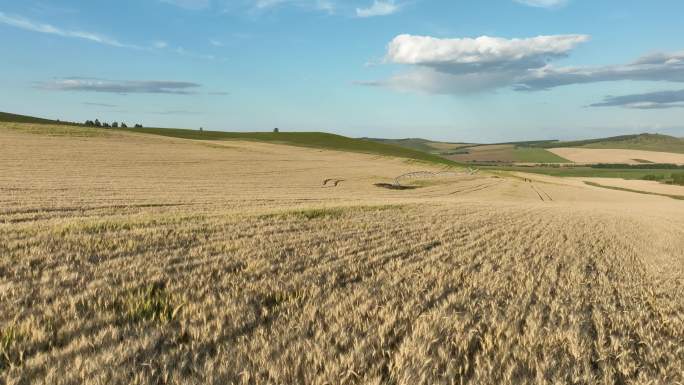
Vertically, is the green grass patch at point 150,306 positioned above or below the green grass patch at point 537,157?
below

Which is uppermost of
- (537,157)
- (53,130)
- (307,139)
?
(307,139)

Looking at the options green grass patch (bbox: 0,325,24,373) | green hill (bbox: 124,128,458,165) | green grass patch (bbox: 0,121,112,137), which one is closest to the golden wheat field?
green grass patch (bbox: 0,325,24,373)

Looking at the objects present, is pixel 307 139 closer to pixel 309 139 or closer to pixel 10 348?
pixel 309 139

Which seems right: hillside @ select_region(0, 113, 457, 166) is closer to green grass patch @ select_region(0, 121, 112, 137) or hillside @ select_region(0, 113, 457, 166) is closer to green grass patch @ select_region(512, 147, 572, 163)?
green grass patch @ select_region(0, 121, 112, 137)

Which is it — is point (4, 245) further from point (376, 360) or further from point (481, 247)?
point (481, 247)

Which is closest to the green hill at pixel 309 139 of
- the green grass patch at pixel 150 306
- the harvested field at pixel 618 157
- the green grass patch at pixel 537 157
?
the green grass patch at pixel 537 157

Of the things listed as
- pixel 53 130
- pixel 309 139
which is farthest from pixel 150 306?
pixel 309 139

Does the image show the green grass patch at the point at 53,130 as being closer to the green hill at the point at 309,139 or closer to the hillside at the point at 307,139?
the hillside at the point at 307,139

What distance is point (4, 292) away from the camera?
5.20 m

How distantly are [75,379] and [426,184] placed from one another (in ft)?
168

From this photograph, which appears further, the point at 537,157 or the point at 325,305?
the point at 537,157

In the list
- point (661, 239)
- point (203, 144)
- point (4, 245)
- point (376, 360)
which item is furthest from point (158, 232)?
point (203, 144)

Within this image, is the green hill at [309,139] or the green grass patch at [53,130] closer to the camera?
the green grass patch at [53,130]

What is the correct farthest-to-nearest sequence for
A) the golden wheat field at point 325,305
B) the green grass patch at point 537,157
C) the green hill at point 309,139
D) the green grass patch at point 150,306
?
1. the green grass patch at point 537,157
2. the green hill at point 309,139
3. the green grass patch at point 150,306
4. the golden wheat field at point 325,305
